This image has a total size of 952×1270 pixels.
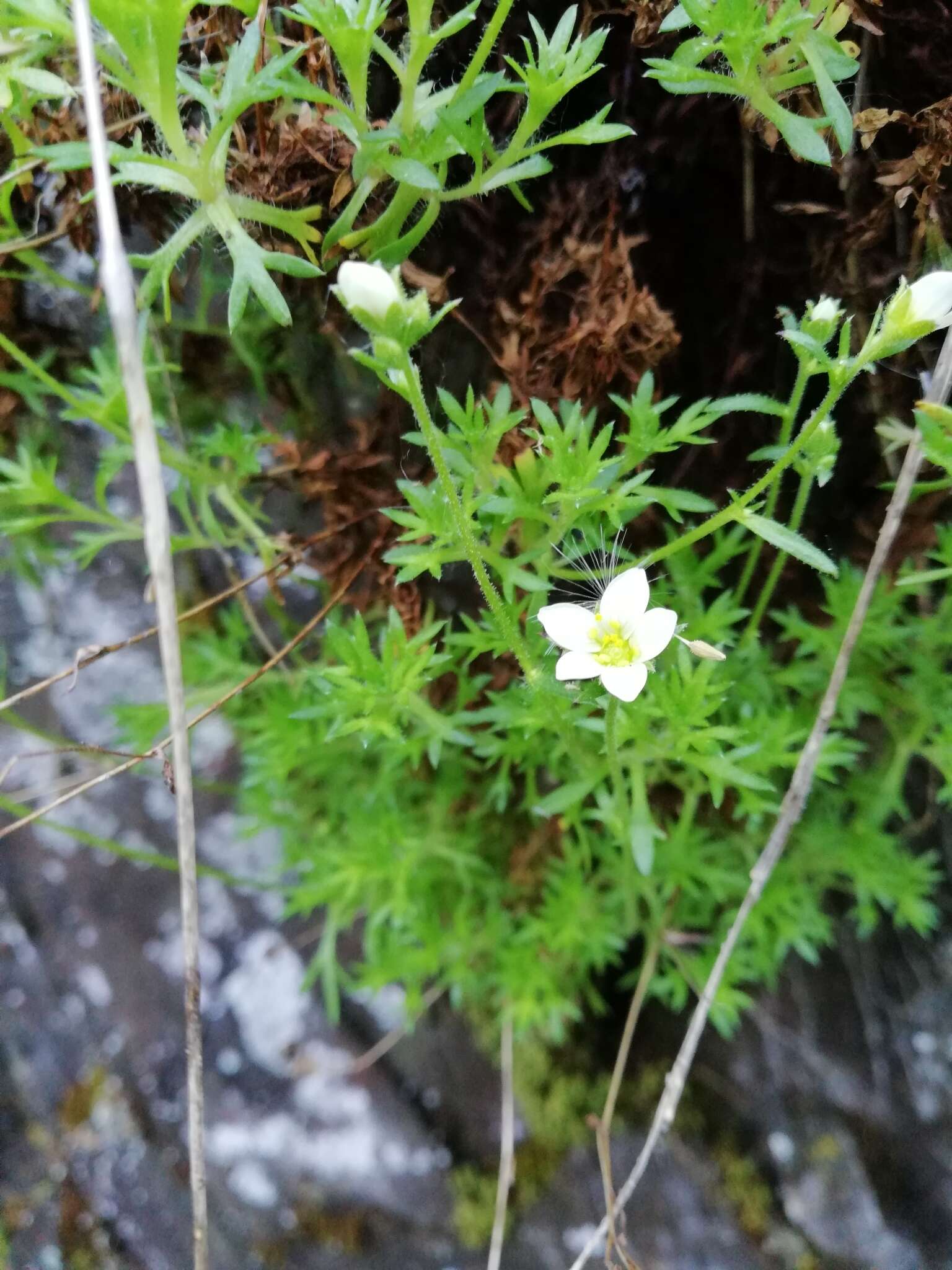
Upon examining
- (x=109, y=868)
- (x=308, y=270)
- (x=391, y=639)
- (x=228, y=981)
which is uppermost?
(x=308, y=270)

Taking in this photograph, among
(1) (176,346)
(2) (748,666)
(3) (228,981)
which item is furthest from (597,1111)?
(1) (176,346)

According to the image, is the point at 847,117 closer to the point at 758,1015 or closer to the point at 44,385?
the point at 44,385

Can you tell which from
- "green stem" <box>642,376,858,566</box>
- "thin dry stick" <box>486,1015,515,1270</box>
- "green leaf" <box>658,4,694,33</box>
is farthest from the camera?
"thin dry stick" <box>486,1015,515,1270</box>

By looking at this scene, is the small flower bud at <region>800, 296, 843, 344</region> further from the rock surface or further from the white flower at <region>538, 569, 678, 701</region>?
the rock surface

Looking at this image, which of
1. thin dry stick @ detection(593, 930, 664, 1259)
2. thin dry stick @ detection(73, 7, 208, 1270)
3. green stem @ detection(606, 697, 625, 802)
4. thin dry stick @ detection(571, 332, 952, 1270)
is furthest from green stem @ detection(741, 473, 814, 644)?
thin dry stick @ detection(73, 7, 208, 1270)

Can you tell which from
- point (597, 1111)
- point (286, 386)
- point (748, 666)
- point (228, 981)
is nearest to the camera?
point (748, 666)

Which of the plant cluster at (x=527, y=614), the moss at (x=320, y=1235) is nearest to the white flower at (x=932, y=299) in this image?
the plant cluster at (x=527, y=614)

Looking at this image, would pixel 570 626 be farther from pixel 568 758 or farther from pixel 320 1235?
pixel 320 1235

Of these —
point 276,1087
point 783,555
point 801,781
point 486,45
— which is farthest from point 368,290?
point 276,1087
